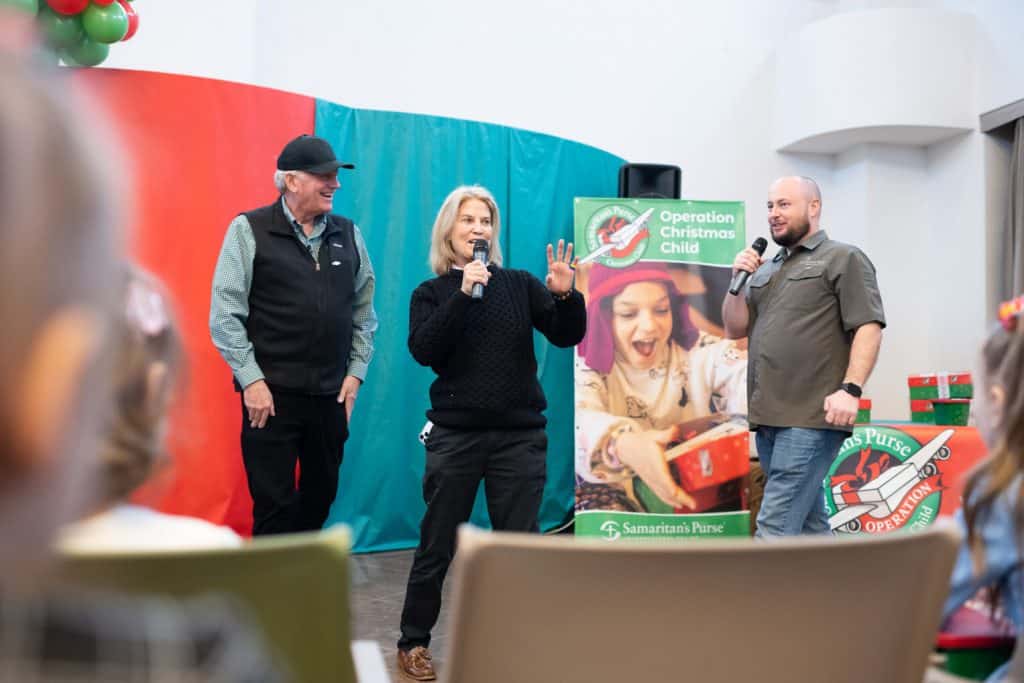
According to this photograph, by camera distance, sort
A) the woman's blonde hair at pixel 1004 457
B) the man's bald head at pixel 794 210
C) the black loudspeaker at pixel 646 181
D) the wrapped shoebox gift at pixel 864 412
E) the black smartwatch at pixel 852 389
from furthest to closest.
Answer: the wrapped shoebox gift at pixel 864 412
the black loudspeaker at pixel 646 181
the man's bald head at pixel 794 210
the black smartwatch at pixel 852 389
the woman's blonde hair at pixel 1004 457

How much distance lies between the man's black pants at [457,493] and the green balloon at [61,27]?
7.85 ft

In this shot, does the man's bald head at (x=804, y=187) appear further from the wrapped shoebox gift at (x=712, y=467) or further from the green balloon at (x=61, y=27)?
the green balloon at (x=61, y=27)

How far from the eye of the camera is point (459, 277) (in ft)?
10.1

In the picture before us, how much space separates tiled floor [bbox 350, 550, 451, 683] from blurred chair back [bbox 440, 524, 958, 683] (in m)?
1.93

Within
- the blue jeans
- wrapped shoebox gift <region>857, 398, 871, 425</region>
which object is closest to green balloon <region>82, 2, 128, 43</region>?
the blue jeans

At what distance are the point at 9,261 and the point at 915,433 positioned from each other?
5.31 m

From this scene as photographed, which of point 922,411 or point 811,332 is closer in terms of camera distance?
point 811,332

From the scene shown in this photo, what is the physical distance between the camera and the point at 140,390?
3.10 feet

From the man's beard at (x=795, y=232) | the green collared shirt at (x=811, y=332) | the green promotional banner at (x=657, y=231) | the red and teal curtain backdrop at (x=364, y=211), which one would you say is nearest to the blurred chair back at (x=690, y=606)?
the green collared shirt at (x=811, y=332)

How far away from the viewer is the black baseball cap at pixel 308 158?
3.27 m

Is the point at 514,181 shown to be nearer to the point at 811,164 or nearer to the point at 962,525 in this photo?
the point at 811,164

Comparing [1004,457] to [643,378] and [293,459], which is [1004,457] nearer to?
[293,459]

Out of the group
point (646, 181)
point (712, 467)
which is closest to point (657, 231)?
point (646, 181)

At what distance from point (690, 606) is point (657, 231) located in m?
4.33
